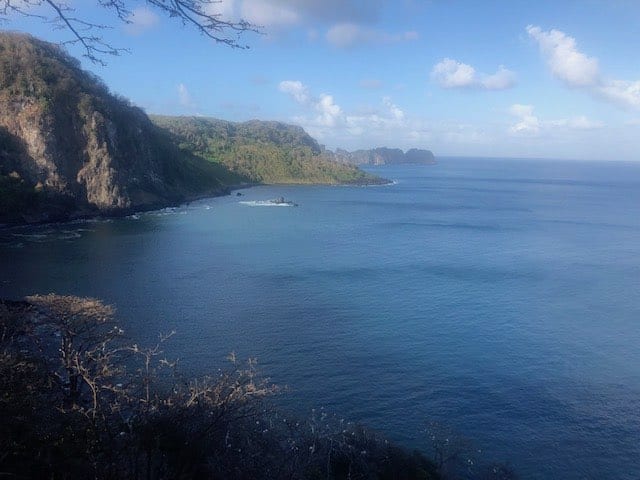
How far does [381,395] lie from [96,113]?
167 ft

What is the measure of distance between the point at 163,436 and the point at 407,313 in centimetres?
1839

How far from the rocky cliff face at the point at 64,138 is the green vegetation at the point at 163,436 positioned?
3908cm

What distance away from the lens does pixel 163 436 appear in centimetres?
881

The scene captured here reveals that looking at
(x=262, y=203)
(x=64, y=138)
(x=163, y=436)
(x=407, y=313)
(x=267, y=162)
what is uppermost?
(x=64, y=138)

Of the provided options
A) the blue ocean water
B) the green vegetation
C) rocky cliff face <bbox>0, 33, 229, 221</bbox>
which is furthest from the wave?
the green vegetation

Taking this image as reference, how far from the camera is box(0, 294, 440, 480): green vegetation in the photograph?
6656 mm

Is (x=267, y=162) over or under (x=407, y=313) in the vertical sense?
over

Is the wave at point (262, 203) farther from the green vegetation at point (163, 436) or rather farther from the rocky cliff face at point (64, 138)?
the green vegetation at point (163, 436)

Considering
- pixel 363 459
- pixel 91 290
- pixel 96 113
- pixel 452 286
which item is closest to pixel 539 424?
pixel 363 459

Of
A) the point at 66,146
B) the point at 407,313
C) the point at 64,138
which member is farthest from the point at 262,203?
the point at 407,313

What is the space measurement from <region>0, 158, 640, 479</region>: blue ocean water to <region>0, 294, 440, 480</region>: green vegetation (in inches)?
107

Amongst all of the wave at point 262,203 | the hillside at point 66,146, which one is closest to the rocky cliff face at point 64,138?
the hillside at point 66,146

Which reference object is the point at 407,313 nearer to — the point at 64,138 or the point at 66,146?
the point at 66,146

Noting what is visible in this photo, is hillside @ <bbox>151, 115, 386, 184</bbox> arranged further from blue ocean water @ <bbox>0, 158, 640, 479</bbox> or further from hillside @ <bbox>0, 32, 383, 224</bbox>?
blue ocean water @ <bbox>0, 158, 640, 479</bbox>
